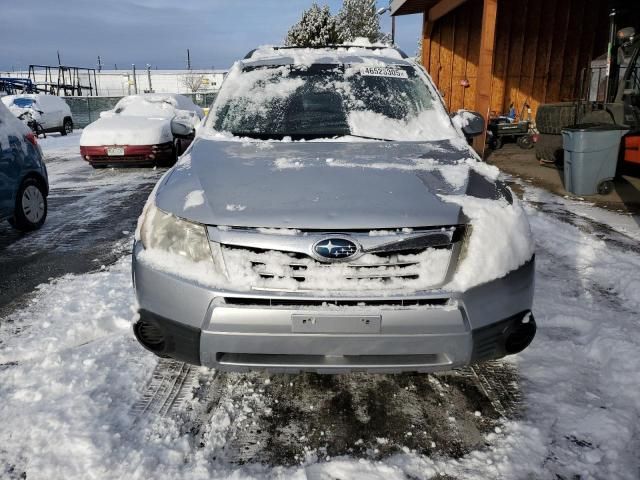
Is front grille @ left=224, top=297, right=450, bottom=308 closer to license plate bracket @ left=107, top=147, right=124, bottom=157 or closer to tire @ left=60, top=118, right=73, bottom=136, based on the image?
license plate bracket @ left=107, top=147, right=124, bottom=157

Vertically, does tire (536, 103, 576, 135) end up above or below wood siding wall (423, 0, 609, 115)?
below

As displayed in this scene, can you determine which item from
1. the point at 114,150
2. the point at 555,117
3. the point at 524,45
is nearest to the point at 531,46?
the point at 524,45

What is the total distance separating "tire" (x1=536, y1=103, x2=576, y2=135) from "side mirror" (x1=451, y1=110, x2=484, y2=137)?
591 centimetres

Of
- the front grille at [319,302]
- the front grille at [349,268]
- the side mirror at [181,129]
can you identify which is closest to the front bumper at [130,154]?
the side mirror at [181,129]

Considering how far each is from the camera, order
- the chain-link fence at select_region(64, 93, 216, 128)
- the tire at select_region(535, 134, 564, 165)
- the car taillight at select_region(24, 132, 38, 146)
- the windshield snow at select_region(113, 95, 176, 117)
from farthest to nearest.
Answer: the chain-link fence at select_region(64, 93, 216, 128), the windshield snow at select_region(113, 95, 176, 117), the tire at select_region(535, 134, 564, 165), the car taillight at select_region(24, 132, 38, 146)

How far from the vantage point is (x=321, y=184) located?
7.79ft

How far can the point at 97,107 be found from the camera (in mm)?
24719

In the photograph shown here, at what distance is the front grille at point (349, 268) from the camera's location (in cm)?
206

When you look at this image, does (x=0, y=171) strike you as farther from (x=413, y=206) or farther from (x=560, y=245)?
(x=560, y=245)

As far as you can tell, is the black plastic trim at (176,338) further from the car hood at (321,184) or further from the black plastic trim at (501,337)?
the black plastic trim at (501,337)

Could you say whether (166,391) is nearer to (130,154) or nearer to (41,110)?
(130,154)

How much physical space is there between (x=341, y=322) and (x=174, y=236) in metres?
0.84

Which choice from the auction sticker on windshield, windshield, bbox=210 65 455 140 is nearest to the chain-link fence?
windshield, bbox=210 65 455 140

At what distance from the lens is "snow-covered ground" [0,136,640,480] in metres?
2.05
